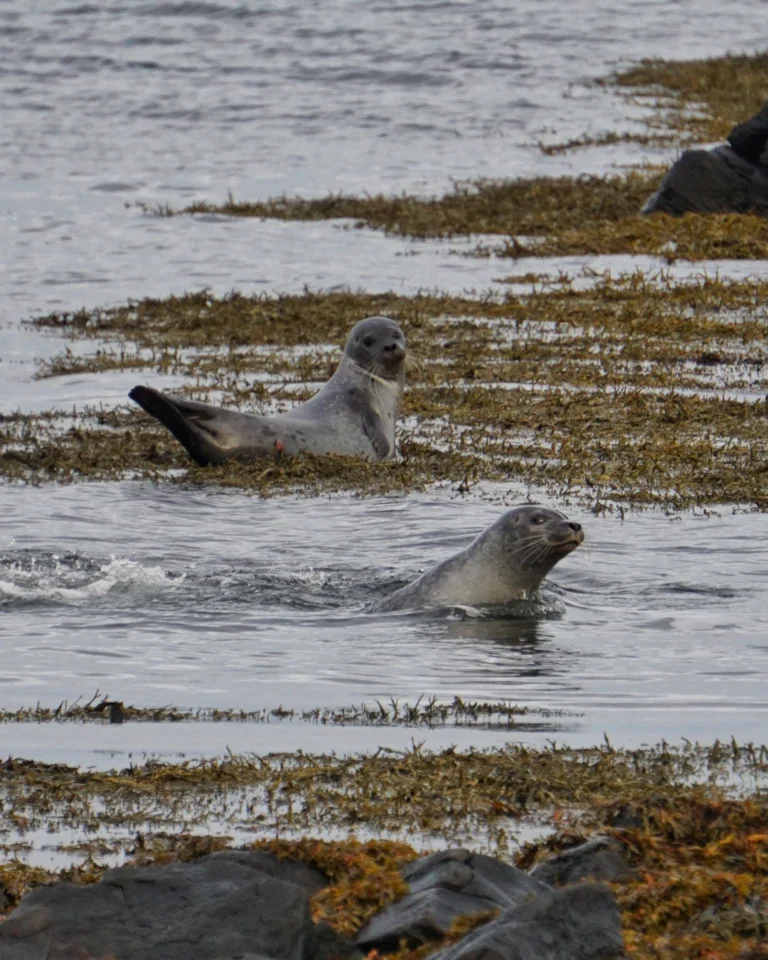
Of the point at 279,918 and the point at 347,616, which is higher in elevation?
the point at 279,918

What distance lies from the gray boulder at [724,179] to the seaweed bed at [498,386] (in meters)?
3.76

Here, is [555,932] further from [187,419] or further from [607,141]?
[607,141]

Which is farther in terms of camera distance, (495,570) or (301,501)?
(301,501)

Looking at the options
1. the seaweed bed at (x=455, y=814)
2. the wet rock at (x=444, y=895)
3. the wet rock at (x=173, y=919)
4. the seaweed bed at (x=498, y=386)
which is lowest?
the seaweed bed at (x=498, y=386)

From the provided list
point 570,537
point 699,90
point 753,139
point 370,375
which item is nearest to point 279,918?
point 570,537

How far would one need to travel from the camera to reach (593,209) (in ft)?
93.1

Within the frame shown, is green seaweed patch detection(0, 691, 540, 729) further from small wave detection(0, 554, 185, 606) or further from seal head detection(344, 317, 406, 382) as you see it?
seal head detection(344, 317, 406, 382)

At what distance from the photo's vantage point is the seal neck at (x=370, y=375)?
14.4 meters

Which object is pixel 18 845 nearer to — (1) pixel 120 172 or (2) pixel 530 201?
(2) pixel 530 201

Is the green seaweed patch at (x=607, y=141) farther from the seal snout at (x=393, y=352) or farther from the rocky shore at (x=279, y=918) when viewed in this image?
Result: the rocky shore at (x=279, y=918)

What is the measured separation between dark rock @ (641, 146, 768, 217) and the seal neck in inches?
469

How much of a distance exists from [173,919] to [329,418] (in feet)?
32.7

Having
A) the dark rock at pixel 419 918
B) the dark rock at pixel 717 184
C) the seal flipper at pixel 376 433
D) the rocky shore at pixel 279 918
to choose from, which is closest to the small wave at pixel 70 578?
the seal flipper at pixel 376 433

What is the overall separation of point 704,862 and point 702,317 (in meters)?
14.8
